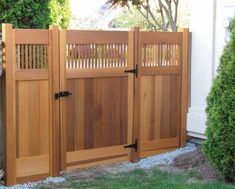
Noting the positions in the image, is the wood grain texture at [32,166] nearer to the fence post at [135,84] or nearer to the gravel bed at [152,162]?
the gravel bed at [152,162]

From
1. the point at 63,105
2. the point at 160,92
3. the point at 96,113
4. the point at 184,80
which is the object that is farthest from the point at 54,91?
the point at 184,80

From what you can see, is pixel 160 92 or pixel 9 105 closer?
pixel 9 105

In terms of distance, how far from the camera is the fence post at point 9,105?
481 centimetres

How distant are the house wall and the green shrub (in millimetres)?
1429

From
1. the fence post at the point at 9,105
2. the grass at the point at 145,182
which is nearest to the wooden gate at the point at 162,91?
the grass at the point at 145,182

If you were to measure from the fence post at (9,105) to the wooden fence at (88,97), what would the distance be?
0.03 ft

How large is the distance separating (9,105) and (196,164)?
2.36 meters

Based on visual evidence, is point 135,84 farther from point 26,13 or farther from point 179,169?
point 26,13

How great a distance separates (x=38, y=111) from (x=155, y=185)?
146 centimetres

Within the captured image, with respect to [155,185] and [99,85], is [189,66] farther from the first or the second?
[155,185]

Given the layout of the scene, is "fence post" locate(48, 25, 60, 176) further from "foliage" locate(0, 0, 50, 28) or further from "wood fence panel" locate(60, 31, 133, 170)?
"foliage" locate(0, 0, 50, 28)

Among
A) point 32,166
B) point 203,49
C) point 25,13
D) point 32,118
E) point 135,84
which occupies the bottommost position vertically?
point 32,166

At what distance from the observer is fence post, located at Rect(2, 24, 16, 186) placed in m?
4.81

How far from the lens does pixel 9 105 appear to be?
490 cm
